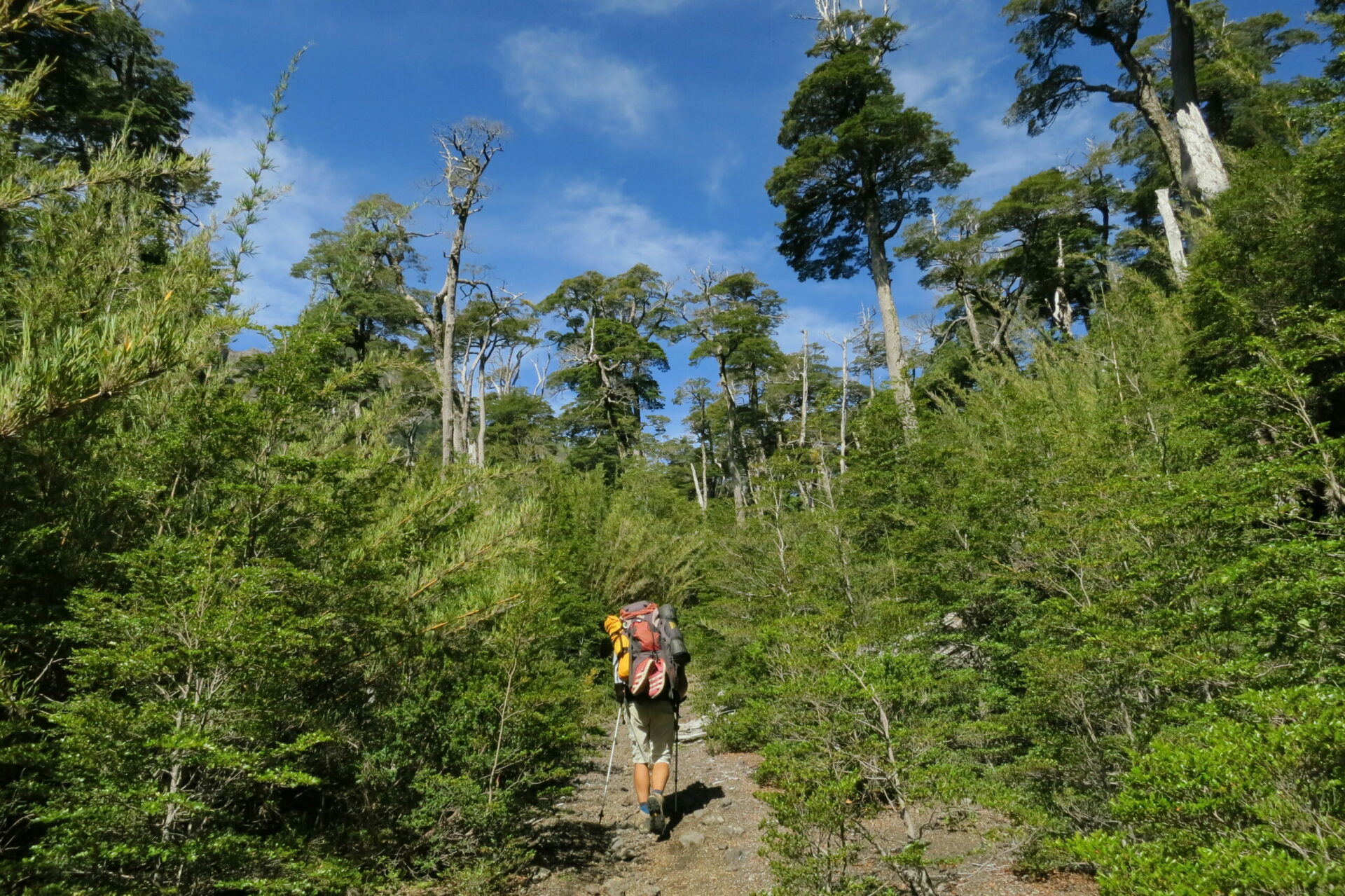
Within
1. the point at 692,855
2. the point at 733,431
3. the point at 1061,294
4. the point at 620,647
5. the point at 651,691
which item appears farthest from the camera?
the point at 733,431

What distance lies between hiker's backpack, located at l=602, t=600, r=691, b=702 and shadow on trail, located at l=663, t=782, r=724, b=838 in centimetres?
96

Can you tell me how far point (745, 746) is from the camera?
6699 millimetres

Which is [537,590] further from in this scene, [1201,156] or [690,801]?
[1201,156]

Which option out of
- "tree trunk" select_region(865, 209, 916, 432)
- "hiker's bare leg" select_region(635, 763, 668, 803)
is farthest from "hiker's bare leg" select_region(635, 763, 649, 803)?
"tree trunk" select_region(865, 209, 916, 432)

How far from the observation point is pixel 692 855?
13.2 ft

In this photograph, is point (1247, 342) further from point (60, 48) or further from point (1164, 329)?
point (60, 48)

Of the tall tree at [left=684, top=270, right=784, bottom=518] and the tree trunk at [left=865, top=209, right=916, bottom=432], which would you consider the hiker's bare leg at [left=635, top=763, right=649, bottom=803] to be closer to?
the tree trunk at [left=865, top=209, right=916, bottom=432]

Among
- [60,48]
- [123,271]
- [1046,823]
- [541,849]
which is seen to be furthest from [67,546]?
[60,48]

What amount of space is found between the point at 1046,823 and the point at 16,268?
5.62 m

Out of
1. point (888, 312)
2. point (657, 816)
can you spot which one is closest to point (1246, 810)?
point (657, 816)

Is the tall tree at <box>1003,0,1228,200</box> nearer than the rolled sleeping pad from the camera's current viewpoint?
No

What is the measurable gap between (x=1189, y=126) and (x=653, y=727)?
37.6 ft

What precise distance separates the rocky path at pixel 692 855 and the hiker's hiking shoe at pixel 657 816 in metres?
0.06

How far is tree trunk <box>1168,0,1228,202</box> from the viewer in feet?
28.0
